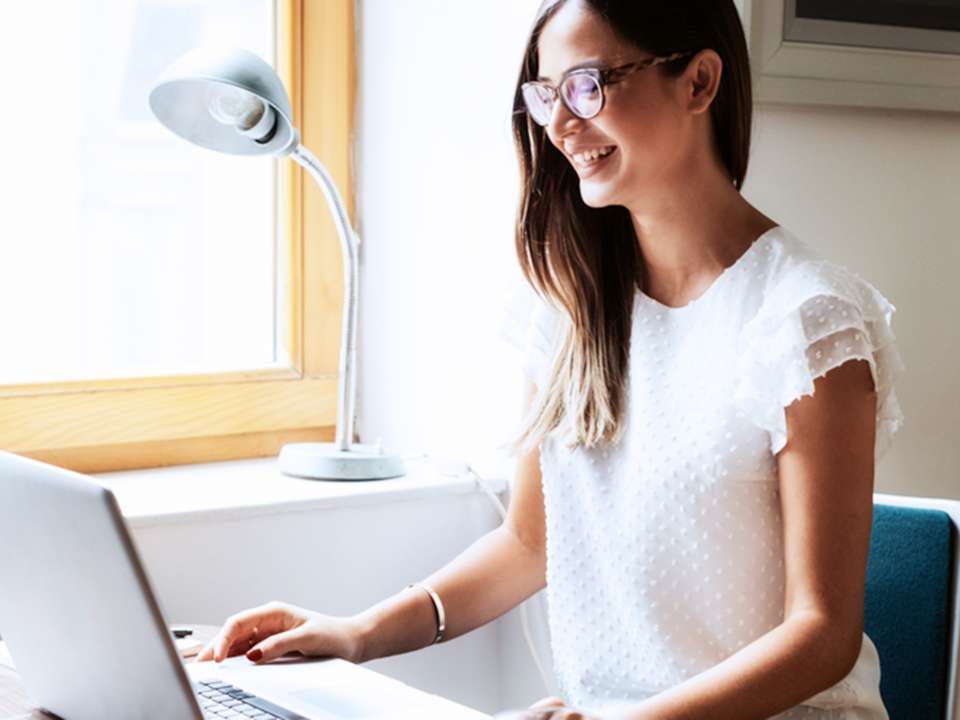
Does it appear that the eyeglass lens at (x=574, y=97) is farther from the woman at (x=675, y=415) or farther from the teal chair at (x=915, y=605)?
the teal chair at (x=915, y=605)

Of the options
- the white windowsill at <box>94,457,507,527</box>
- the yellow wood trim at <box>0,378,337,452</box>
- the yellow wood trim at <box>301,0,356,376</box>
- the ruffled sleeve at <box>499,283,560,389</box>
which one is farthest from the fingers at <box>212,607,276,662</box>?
the yellow wood trim at <box>301,0,356,376</box>

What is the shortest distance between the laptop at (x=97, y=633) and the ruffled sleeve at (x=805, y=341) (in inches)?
16.2

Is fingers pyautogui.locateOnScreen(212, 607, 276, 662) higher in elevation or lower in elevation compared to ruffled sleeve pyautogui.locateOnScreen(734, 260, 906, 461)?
lower

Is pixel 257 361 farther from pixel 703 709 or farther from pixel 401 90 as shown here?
pixel 703 709

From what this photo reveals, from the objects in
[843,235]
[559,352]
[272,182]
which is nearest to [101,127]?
[272,182]

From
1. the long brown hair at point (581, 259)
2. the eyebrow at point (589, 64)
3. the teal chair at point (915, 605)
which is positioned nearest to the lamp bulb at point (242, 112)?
the long brown hair at point (581, 259)

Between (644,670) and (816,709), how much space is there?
18cm

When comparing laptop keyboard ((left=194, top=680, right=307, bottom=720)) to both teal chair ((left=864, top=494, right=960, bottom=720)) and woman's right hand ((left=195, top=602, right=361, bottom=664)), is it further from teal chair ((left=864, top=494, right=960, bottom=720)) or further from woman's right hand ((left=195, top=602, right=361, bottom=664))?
teal chair ((left=864, top=494, right=960, bottom=720))

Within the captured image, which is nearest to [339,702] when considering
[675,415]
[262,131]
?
[675,415]

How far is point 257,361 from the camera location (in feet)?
7.00

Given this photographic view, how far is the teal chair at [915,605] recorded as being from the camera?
53.7 inches

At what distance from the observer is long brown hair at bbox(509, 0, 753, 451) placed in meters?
1.44

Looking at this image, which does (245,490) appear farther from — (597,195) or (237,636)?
(597,195)

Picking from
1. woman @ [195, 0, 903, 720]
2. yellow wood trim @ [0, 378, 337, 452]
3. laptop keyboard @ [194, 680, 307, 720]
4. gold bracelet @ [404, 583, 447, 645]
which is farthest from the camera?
yellow wood trim @ [0, 378, 337, 452]
